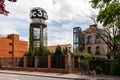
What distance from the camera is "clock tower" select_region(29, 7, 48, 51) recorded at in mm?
61719

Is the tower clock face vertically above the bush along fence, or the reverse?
the tower clock face

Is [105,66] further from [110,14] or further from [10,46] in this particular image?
[10,46]

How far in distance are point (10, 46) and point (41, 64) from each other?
140 feet

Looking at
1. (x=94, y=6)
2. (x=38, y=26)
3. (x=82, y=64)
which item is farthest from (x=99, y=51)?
(x=94, y=6)

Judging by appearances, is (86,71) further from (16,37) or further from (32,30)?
(16,37)

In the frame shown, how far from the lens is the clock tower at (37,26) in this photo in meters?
61.7

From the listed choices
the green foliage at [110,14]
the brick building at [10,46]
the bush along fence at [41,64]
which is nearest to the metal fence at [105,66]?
the bush along fence at [41,64]

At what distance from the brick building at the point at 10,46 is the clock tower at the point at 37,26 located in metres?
14.6

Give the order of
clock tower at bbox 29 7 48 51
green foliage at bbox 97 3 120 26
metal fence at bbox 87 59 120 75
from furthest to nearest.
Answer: clock tower at bbox 29 7 48 51
metal fence at bbox 87 59 120 75
green foliage at bbox 97 3 120 26

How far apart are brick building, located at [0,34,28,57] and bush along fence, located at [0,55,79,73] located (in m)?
31.6

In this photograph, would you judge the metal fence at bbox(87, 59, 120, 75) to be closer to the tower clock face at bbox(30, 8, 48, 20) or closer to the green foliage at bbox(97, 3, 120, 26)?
the green foliage at bbox(97, 3, 120, 26)

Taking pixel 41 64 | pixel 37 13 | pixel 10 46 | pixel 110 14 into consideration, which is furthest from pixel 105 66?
pixel 10 46

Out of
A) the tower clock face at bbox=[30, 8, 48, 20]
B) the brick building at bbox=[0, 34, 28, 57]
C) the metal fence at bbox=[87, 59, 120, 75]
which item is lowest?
the metal fence at bbox=[87, 59, 120, 75]

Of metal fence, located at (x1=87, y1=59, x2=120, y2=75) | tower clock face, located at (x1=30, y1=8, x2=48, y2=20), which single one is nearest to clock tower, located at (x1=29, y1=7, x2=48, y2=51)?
tower clock face, located at (x1=30, y1=8, x2=48, y2=20)
